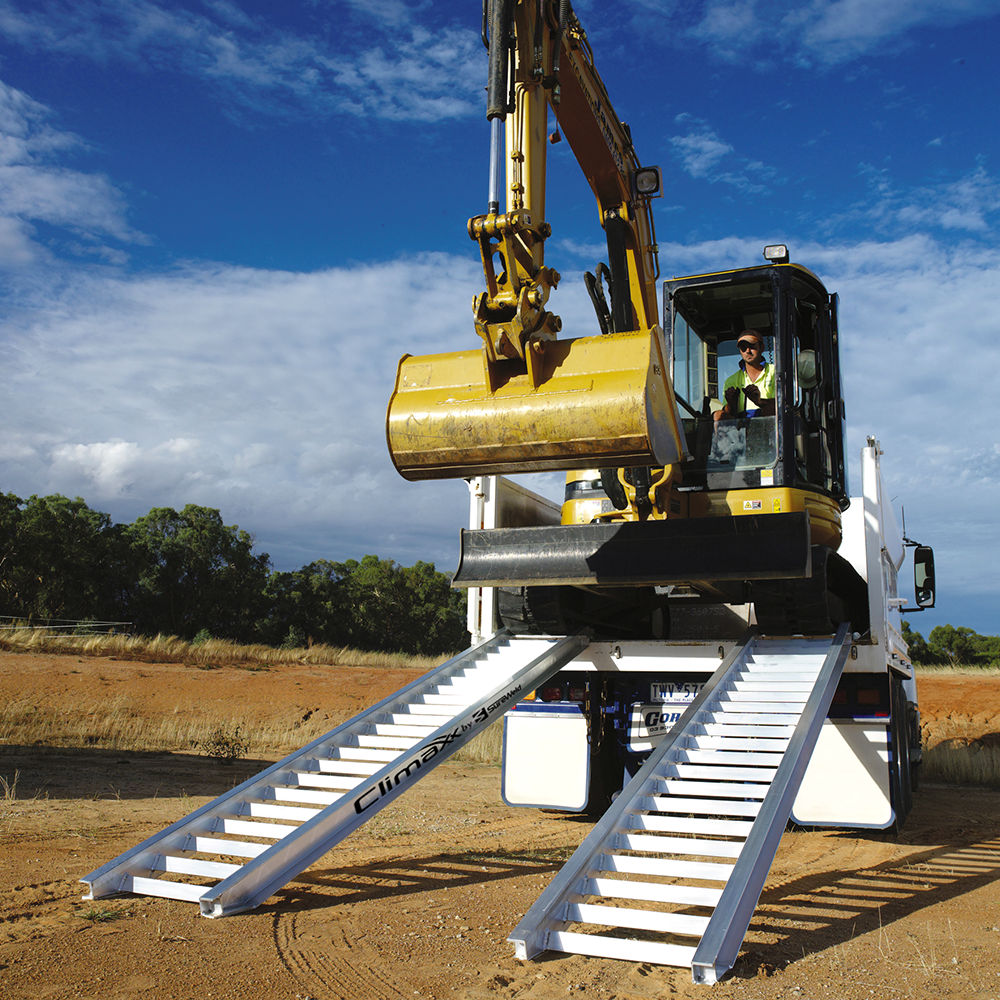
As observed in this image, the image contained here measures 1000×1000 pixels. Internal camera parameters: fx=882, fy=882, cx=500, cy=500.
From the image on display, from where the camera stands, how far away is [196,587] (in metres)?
35.5

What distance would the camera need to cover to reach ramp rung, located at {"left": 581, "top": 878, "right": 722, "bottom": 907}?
398 cm

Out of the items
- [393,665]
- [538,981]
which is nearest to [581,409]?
[538,981]

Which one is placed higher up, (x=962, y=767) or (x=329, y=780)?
(x=329, y=780)

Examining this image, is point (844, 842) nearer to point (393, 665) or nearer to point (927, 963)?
point (927, 963)

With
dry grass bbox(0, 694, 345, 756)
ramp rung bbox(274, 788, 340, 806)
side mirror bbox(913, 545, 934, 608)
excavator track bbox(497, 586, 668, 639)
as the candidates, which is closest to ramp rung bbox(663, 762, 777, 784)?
ramp rung bbox(274, 788, 340, 806)

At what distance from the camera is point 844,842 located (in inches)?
276

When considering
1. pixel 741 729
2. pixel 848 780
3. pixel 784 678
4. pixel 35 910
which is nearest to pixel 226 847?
pixel 35 910

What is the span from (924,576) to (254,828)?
8.27 metres

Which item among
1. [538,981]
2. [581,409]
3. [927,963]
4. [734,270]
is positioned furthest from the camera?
[734,270]

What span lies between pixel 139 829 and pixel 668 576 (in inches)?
169

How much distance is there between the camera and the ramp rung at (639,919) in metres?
3.86

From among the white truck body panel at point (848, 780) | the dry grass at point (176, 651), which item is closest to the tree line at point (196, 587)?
the dry grass at point (176, 651)

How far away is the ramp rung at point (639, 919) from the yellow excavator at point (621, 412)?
2325 millimetres

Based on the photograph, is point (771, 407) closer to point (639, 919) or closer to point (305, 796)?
point (639, 919)
